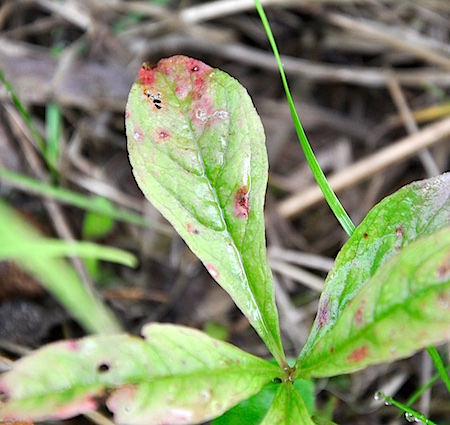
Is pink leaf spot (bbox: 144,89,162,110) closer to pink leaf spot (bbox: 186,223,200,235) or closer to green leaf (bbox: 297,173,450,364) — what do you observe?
pink leaf spot (bbox: 186,223,200,235)

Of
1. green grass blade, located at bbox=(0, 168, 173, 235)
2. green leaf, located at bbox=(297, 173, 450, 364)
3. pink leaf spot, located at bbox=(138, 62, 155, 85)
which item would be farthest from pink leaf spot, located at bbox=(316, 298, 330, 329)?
green grass blade, located at bbox=(0, 168, 173, 235)

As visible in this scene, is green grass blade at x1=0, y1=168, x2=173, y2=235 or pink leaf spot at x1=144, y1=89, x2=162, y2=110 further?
green grass blade at x1=0, y1=168, x2=173, y2=235

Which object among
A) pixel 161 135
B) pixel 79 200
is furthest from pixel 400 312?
pixel 79 200

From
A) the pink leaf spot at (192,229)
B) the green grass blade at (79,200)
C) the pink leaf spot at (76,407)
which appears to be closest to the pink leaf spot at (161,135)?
the pink leaf spot at (192,229)

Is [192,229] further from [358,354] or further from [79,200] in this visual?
[79,200]

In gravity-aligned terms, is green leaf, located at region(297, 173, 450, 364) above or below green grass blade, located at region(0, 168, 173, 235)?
below

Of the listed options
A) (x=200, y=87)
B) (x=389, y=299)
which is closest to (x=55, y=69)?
(x=200, y=87)
